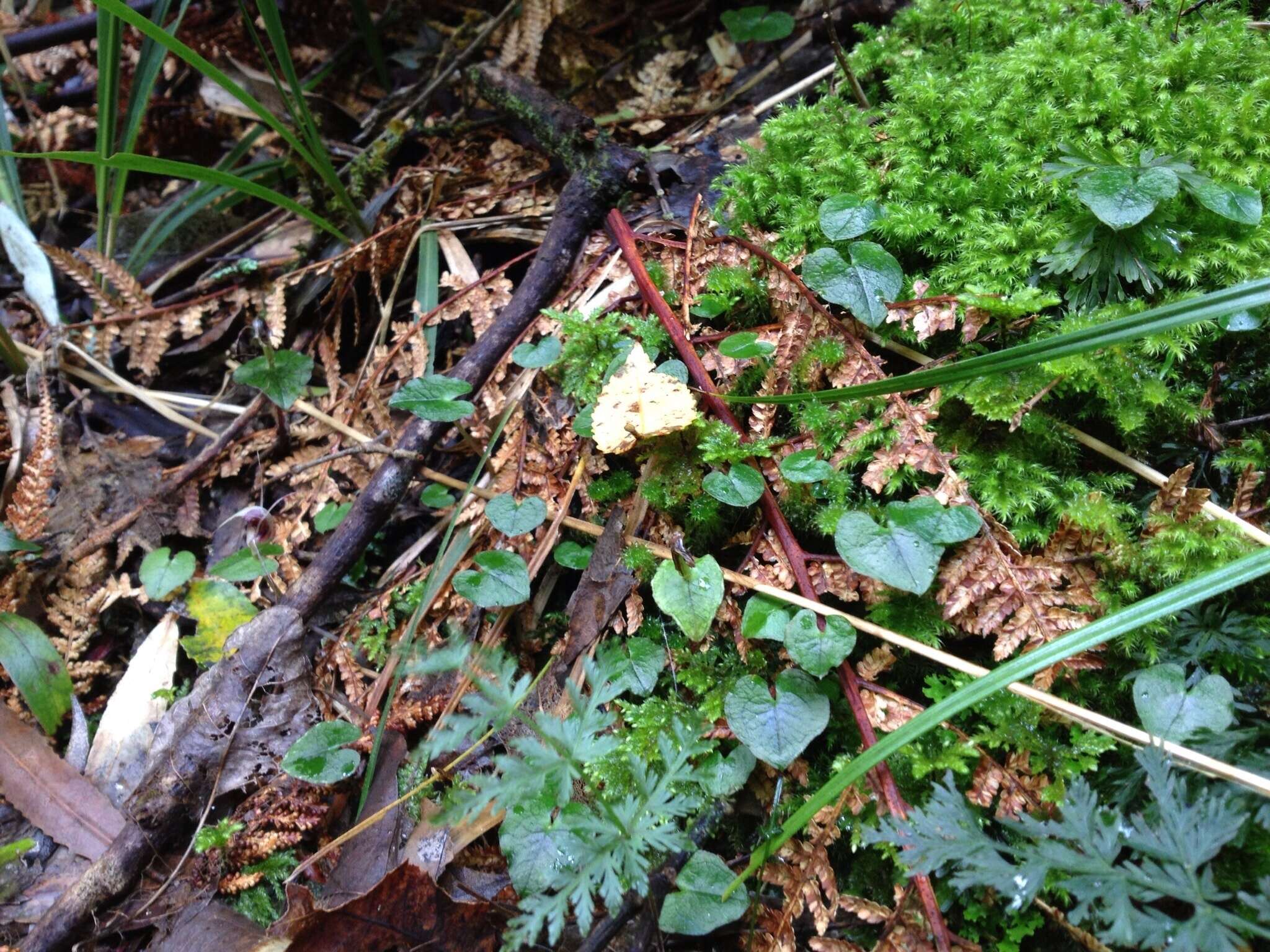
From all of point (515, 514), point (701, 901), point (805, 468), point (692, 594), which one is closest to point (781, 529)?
point (805, 468)

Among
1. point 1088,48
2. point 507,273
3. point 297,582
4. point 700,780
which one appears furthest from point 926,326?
point 297,582

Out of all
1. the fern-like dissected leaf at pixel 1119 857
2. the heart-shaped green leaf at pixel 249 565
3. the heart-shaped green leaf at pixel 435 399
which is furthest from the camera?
the heart-shaped green leaf at pixel 249 565

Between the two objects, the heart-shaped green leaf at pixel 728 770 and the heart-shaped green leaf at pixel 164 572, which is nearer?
the heart-shaped green leaf at pixel 728 770

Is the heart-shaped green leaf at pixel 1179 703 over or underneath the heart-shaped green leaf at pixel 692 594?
underneath

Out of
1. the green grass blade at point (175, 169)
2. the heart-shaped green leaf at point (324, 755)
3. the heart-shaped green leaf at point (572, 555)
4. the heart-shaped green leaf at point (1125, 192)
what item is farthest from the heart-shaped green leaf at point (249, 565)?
the heart-shaped green leaf at point (1125, 192)

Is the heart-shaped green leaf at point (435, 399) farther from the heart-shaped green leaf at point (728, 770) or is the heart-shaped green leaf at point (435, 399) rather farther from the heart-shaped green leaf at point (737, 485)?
the heart-shaped green leaf at point (728, 770)

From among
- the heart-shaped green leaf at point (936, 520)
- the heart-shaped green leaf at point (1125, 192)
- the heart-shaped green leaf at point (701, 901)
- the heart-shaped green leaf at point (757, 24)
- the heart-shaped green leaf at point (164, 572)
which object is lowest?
the heart-shaped green leaf at point (701, 901)
